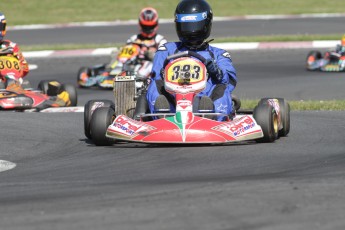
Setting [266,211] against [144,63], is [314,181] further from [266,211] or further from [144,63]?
[144,63]

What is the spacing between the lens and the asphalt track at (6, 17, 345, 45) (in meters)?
25.4

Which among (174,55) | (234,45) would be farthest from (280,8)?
(174,55)

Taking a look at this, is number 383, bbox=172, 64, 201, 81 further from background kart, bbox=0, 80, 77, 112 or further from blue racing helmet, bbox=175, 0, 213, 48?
background kart, bbox=0, 80, 77, 112

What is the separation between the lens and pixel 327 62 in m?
18.4

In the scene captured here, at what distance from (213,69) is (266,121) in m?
0.75

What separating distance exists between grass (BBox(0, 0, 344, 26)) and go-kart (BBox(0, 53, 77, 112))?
642 inches

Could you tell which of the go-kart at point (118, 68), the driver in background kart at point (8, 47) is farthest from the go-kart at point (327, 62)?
the driver in background kart at point (8, 47)

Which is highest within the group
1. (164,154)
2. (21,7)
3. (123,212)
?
(123,212)

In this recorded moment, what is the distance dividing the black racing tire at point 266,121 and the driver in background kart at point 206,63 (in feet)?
1.17

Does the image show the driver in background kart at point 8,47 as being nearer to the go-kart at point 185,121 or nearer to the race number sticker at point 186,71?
the go-kart at point 185,121

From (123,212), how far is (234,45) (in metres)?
16.5

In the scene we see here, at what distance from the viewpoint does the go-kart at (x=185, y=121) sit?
8.59 meters

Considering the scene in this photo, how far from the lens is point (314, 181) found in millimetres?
6551

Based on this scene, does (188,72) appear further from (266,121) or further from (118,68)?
(118,68)
